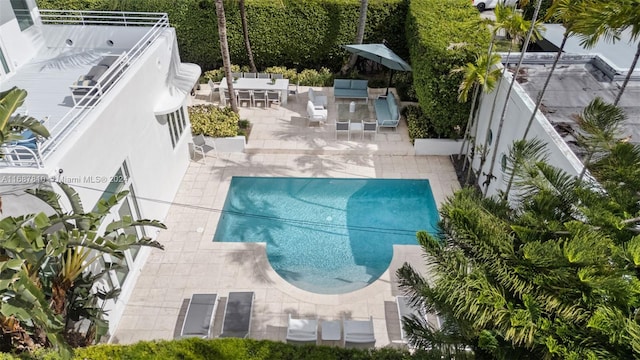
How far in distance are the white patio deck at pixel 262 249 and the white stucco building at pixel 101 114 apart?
759 mm

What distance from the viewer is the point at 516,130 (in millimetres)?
14391

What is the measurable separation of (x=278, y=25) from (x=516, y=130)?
14365 mm

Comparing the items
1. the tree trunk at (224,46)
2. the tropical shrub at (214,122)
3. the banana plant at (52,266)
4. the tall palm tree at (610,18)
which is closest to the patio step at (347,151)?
the tropical shrub at (214,122)

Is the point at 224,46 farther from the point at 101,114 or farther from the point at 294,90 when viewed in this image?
the point at 101,114

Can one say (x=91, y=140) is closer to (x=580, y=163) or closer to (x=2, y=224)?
(x=2, y=224)

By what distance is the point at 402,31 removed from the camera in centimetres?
2400

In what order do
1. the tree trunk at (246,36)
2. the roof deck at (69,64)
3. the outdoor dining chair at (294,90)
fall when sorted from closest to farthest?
the roof deck at (69,64), the tree trunk at (246,36), the outdoor dining chair at (294,90)

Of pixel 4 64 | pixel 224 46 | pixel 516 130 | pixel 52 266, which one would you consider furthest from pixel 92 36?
pixel 516 130

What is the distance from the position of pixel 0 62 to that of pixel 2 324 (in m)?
9.85

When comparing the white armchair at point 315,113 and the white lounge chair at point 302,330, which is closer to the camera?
the white lounge chair at point 302,330

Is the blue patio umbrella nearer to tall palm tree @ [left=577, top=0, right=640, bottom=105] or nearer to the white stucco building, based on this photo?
the white stucco building

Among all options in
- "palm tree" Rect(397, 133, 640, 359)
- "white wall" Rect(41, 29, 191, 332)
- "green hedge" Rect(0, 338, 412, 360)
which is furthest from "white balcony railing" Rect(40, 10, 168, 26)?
"palm tree" Rect(397, 133, 640, 359)

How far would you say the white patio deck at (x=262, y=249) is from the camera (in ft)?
41.7

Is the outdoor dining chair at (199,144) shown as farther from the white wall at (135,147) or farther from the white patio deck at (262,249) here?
the white wall at (135,147)
